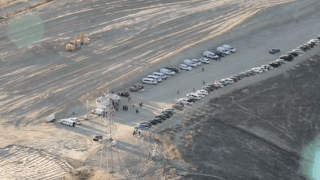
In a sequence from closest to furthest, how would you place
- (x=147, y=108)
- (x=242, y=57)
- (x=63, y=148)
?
(x=63, y=148)
(x=147, y=108)
(x=242, y=57)

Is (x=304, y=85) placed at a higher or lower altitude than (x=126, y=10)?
lower

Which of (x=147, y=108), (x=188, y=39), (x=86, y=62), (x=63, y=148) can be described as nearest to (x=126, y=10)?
(x=188, y=39)

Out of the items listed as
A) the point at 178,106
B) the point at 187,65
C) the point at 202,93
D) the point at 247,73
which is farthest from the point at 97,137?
the point at 247,73

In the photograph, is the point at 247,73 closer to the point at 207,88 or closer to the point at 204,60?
the point at 204,60

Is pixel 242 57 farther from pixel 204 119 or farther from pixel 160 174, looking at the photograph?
pixel 160 174

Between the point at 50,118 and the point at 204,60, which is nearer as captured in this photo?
the point at 50,118

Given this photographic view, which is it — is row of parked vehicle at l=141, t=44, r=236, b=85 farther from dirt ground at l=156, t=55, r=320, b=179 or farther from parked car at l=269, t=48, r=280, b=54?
dirt ground at l=156, t=55, r=320, b=179

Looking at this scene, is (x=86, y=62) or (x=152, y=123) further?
(x=86, y=62)
